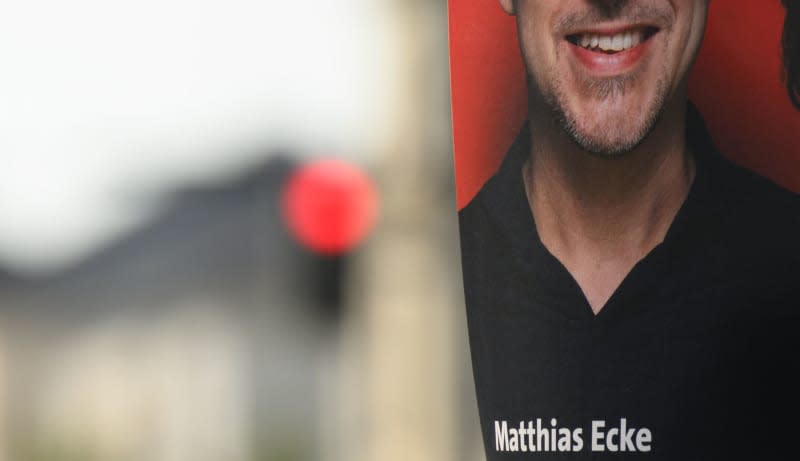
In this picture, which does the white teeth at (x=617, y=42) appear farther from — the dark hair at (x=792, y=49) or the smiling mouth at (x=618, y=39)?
the dark hair at (x=792, y=49)

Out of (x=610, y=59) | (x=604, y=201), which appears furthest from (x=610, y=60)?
(x=604, y=201)

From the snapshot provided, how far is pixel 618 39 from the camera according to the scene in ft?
3.77

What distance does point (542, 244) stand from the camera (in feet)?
4.01

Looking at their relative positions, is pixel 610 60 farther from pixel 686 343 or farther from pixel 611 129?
pixel 686 343

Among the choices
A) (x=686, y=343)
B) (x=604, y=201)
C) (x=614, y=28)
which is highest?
(x=614, y=28)

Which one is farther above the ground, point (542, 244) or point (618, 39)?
point (618, 39)

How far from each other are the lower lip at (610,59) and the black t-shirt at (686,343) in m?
0.06

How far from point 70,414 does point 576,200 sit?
27.7 feet

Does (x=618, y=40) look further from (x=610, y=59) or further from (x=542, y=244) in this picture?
(x=542, y=244)

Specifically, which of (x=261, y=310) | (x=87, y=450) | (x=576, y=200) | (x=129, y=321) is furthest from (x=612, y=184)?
(x=129, y=321)

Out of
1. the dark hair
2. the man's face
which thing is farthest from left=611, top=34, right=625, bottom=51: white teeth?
the dark hair

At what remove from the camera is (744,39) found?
1151mm

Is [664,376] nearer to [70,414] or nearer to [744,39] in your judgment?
[744,39]

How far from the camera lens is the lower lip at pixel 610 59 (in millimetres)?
1148
